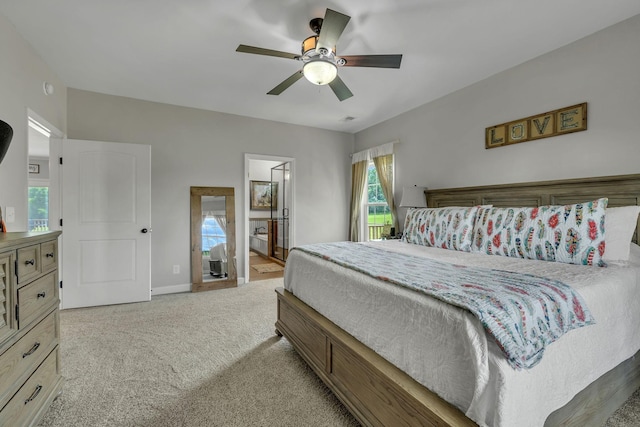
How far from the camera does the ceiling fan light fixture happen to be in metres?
2.07

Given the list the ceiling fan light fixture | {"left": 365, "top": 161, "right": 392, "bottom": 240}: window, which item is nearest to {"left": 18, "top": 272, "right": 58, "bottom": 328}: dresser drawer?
the ceiling fan light fixture

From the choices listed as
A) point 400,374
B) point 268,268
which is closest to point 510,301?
point 400,374

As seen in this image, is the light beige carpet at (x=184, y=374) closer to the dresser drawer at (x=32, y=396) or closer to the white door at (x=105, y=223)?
the dresser drawer at (x=32, y=396)

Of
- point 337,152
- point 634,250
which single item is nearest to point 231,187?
point 337,152

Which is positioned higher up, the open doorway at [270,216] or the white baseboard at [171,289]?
the open doorway at [270,216]

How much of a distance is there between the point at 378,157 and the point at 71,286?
174 inches

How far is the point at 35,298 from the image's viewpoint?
4.82 ft

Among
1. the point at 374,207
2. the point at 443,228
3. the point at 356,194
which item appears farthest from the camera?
the point at 356,194

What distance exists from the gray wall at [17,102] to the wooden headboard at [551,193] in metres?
→ 4.14

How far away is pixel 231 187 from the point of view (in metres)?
4.29

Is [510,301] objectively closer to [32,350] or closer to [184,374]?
[184,374]

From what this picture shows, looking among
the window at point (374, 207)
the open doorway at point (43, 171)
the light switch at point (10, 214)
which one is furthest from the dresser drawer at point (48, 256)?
the window at point (374, 207)

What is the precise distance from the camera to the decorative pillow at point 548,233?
72.4 inches

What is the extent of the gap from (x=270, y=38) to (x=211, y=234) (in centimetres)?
281
